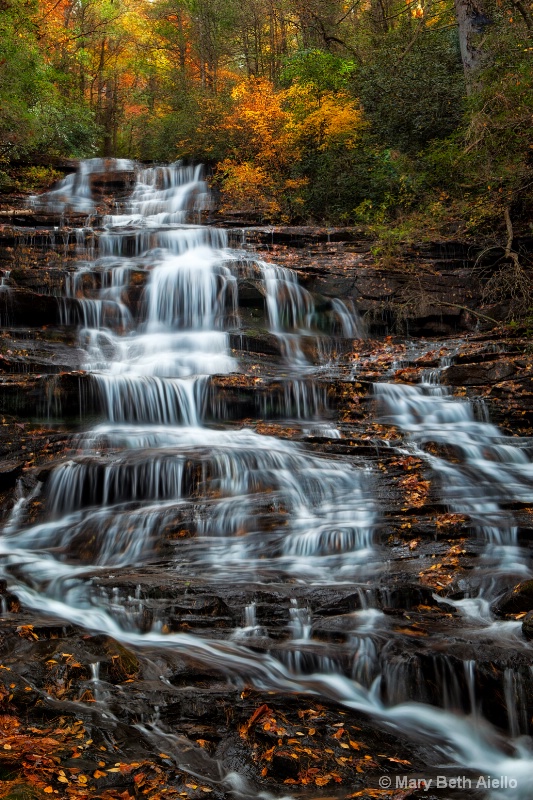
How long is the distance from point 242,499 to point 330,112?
572 inches

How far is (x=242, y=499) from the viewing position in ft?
25.5

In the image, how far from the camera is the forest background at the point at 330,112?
1353 cm

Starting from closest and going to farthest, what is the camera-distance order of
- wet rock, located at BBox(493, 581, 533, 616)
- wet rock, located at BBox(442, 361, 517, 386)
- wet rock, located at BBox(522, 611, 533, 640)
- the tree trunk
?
wet rock, located at BBox(522, 611, 533, 640)
wet rock, located at BBox(493, 581, 533, 616)
wet rock, located at BBox(442, 361, 517, 386)
the tree trunk

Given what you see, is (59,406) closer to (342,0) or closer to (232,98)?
(232,98)

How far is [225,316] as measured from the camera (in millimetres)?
13641

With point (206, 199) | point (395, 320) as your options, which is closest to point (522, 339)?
point (395, 320)

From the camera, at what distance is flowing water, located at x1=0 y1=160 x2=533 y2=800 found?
455 cm

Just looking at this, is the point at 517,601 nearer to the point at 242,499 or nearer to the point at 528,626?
the point at 528,626

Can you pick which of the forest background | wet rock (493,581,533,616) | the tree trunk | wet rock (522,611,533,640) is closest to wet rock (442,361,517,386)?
the forest background

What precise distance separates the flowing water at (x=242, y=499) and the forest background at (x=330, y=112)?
4318 millimetres

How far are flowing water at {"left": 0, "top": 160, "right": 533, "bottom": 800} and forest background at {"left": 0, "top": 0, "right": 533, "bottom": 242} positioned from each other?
14.2ft

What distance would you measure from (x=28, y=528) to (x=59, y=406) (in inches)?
115

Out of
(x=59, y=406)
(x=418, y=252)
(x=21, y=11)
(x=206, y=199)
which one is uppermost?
(x=21, y=11)

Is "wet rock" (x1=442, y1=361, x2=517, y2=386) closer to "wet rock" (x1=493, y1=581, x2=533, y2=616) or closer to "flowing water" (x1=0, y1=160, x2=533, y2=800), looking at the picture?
"flowing water" (x1=0, y1=160, x2=533, y2=800)
